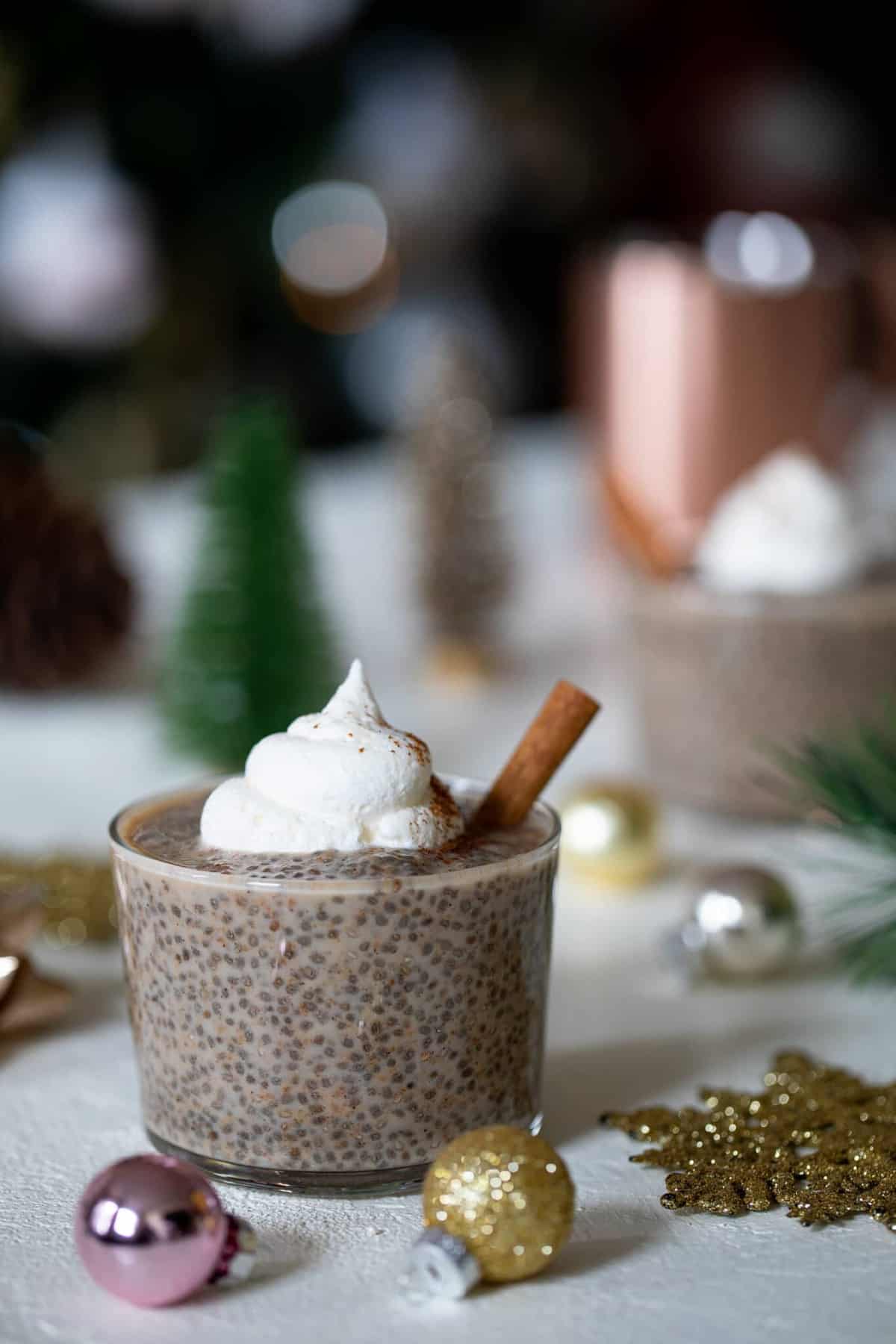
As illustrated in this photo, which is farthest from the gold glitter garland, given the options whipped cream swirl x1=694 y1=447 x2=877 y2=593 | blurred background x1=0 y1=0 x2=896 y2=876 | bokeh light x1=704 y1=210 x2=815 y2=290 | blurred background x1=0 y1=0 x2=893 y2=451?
blurred background x1=0 y1=0 x2=893 y2=451

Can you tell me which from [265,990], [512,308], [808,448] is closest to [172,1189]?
[265,990]

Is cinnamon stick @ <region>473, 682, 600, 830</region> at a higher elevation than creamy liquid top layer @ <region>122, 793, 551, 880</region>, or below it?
higher

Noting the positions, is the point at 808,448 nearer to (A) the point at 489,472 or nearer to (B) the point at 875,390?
(B) the point at 875,390

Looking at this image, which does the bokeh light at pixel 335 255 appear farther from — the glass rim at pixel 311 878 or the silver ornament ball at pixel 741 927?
the glass rim at pixel 311 878

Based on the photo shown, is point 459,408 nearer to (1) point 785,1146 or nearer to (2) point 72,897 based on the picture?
(2) point 72,897

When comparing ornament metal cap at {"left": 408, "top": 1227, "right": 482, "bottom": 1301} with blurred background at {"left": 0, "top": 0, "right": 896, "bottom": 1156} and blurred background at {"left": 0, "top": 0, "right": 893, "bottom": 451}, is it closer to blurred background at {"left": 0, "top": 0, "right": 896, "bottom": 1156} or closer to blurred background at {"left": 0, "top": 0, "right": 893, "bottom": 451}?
blurred background at {"left": 0, "top": 0, "right": 896, "bottom": 1156}

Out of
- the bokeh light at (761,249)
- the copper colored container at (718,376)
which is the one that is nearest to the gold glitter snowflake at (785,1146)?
the copper colored container at (718,376)

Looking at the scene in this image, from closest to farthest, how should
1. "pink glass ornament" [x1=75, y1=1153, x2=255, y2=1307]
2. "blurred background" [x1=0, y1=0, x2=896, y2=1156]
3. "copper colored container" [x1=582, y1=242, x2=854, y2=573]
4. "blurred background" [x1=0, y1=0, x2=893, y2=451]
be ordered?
"pink glass ornament" [x1=75, y1=1153, x2=255, y2=1307] → "blurred background" [x1=0, y1=0, x2=896, y2=1156] → "copper colored container" [x1=582, y1=242, x2=854, y2=573] → "blurred background" [x1=0, y1=0, x2=893, y2=451]
